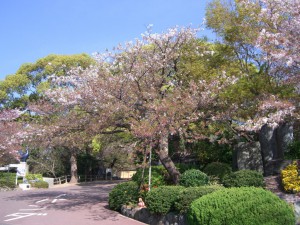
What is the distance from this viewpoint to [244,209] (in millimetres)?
7555

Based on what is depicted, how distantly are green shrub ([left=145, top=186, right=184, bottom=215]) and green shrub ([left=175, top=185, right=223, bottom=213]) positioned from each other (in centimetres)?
59

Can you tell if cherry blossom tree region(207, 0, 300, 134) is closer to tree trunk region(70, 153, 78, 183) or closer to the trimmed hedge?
the trimmed hedge

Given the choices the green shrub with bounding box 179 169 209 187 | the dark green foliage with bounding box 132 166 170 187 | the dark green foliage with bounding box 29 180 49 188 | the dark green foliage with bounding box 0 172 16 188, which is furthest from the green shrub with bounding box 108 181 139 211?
the dark green foliage with bounding box 29 180 49 188

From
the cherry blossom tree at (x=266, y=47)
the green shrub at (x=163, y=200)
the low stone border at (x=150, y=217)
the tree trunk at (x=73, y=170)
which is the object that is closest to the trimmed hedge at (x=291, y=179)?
the cherry blossom tree at (x=266, y=47)

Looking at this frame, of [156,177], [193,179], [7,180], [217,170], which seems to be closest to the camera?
[193,179]

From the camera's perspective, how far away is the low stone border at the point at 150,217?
1038 centimetres

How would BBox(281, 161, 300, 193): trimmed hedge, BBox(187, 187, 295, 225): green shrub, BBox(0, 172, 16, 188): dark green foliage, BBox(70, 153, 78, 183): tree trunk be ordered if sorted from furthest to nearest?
BBox(70, 153, 78, 183): tree trunk
BBox(0, 172, 16, 188): dark green foliage
BBox(281, 161, 300, 193): trimmed hedge
BBox(187, 187, 295, 225): green shrub

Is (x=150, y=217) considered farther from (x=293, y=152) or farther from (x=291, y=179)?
(x=293, y=152)

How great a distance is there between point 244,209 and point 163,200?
3.96 m

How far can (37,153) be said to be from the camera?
121ft

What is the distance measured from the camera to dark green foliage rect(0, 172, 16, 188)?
27.4 m

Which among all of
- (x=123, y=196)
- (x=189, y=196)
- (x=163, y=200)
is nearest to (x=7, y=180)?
(x=123, y=196)

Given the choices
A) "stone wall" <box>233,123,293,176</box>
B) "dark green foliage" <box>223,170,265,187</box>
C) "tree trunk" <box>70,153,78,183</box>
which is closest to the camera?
"dark green foliage" <box>223,170,265,187</box>

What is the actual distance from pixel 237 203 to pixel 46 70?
3222cm
